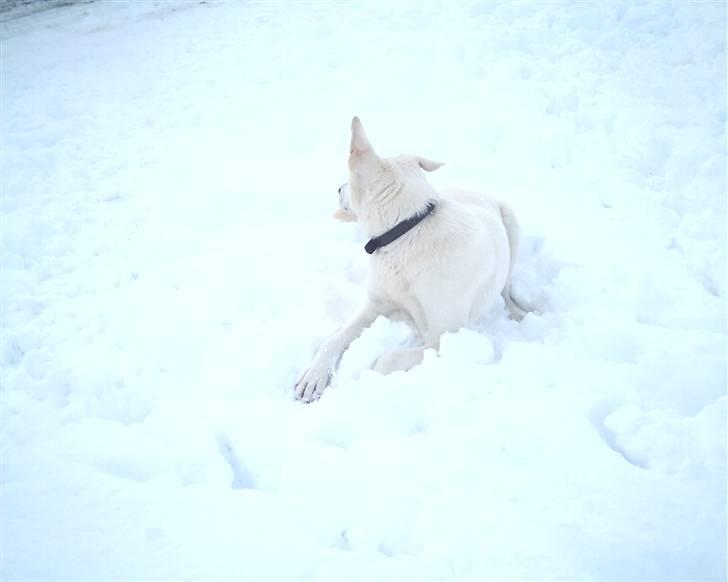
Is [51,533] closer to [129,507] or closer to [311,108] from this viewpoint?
[129,507]

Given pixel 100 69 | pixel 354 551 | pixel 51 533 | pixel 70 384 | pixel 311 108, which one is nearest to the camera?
pixel 354 551

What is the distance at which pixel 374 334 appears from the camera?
11.0 feet

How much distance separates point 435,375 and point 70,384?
7.95 feet

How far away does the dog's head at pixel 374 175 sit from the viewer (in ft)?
10.2

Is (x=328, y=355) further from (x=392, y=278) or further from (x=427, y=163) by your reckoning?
(x=427, y=163)

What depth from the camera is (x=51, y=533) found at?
2.24 meters

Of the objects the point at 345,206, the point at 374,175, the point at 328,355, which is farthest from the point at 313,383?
the point at 374,175

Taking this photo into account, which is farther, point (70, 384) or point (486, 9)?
point (486, 9)

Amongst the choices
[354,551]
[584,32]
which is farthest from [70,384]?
[584,32]

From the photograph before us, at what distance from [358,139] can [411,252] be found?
777 millimetres

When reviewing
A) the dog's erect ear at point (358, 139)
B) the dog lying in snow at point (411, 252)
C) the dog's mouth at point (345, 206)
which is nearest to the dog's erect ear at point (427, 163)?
the dog lying in snow at point (411, 252)

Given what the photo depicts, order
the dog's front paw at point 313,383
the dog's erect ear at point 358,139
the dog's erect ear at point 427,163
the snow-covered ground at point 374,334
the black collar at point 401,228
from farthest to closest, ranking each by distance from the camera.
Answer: the dog's erect ear at point 427,163, the black collar at point 401,228, the dog's front paw at point 313,383, the dog's erect ear at point 358,139, the snow-covered ground at point 374,334

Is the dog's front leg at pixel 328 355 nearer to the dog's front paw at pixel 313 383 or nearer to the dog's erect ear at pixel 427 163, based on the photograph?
the dog's front paw at pixel 313 383

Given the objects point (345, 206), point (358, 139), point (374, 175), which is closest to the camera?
point (358, 139)
